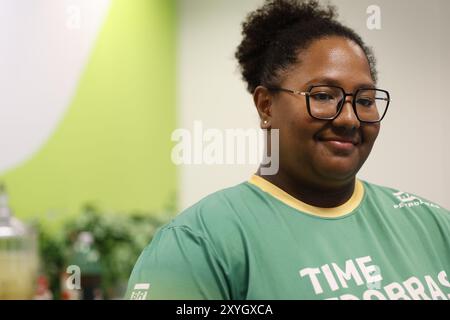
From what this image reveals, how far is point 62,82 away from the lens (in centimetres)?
125

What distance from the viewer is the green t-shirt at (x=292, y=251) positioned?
0.84 m

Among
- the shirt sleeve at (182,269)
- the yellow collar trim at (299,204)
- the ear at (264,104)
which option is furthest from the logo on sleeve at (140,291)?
the ear at (264,104)

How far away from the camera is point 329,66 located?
3.05 feet

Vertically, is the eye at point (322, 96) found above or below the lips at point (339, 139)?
above

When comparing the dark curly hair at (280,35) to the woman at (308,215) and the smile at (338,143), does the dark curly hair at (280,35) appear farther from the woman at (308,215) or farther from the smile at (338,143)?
the smile at (338,143)

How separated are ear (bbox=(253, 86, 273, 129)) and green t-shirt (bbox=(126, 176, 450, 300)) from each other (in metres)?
0.11

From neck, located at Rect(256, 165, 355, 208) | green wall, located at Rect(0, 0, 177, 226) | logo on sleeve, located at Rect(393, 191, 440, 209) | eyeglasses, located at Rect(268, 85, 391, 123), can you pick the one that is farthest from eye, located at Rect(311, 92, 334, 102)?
green wall, located at Rect(0, 0, 177, 226)

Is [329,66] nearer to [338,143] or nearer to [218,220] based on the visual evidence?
[338,143]

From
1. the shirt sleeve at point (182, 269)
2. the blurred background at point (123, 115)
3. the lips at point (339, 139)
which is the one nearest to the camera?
the shirt sleeve at point (182, 269)

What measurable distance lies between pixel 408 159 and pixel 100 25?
0.75m

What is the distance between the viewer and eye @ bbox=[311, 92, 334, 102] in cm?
92

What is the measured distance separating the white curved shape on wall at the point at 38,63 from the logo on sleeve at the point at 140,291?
51 centimetres
